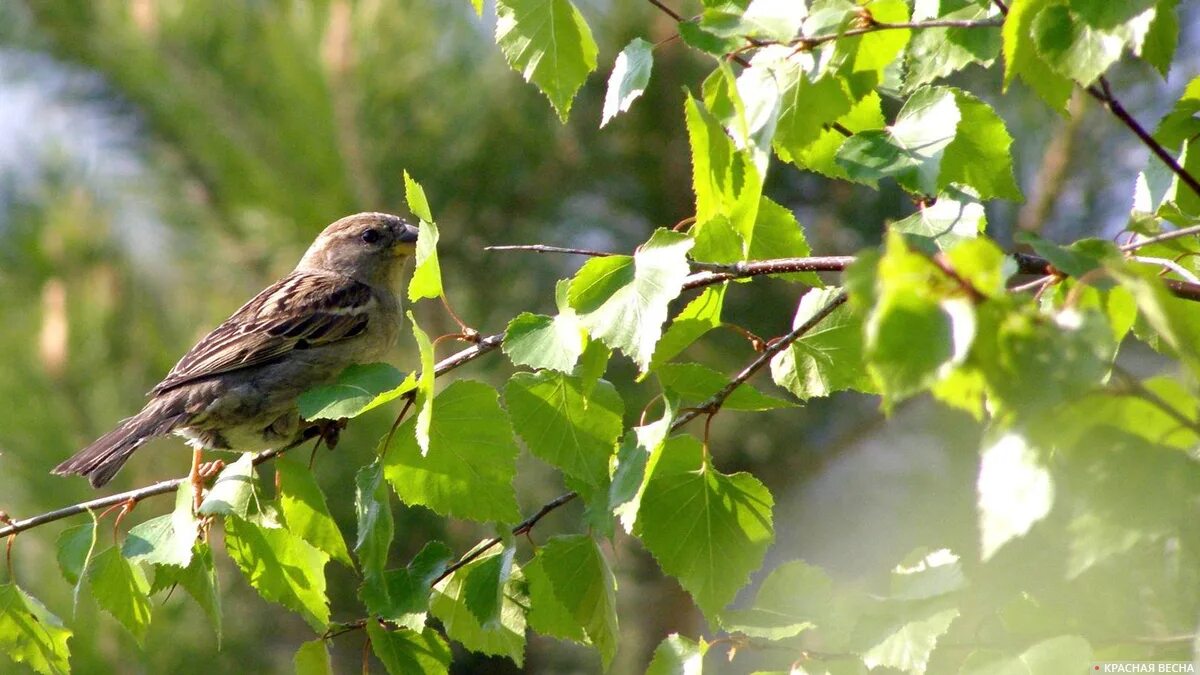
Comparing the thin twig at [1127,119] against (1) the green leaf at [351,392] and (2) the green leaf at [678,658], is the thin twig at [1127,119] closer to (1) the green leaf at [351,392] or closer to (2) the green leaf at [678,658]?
(2) the green leaf at [678,658]

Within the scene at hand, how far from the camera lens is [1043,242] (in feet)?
4.28

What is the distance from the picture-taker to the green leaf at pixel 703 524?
5.95 feet

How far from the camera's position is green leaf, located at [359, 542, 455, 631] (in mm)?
1908

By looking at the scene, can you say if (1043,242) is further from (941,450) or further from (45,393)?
(45,393)

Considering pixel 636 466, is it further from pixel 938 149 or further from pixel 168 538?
pixel 168 538

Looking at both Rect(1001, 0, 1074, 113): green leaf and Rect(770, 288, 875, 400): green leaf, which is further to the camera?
Rect(770, 288, 875, 400): green leaf

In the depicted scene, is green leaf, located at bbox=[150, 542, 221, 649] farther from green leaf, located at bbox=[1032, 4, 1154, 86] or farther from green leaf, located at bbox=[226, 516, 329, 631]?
green leaf, located at bbox=[1032, 4, 1154, 86]

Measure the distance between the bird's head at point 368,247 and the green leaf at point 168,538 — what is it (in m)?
2.41

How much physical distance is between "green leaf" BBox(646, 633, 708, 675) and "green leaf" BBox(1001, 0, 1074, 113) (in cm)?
89

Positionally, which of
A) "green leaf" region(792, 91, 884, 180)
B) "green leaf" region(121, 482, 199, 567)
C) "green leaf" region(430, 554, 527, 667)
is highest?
"green leaf" region(792, 91, 884, 180)

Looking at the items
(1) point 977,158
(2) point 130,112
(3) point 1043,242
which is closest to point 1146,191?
(1) point 977,158

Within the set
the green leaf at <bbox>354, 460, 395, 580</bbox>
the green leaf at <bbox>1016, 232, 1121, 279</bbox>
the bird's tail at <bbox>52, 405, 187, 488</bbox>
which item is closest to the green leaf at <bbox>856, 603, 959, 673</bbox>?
the green leaf at <bbox>1016, 232, 1121, 279</bbox>

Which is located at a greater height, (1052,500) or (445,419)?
(1052,500)

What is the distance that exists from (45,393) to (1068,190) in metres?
4.32
